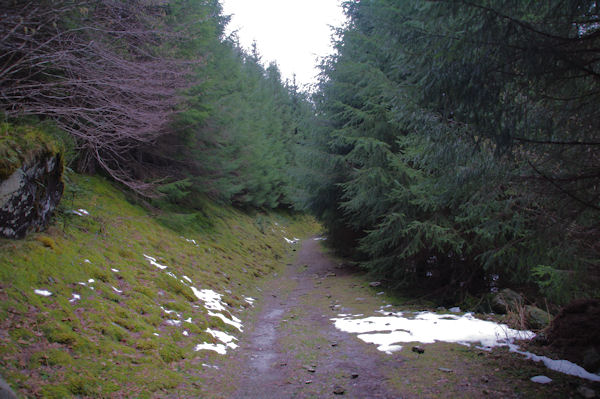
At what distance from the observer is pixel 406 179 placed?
950cm

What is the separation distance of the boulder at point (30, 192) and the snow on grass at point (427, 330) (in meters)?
5.82

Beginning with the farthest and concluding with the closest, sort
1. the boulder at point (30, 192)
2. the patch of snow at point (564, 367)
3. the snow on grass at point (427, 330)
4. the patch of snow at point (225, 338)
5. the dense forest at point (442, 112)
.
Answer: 1. the patch of snow at point (225, 338)
2. the snow on grass at point (427, 330)
3. the boulder at point (30, 192)
4. the patch of snow at point (564, 367)
5. the dense forest at point (442, 112)

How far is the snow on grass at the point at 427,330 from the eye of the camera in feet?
18.7

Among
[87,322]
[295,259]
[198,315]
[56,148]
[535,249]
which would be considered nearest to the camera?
[87,322]

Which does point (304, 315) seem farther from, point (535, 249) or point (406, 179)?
point (535, 249)

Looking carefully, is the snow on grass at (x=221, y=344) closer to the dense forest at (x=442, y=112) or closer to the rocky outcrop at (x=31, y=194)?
the rocky outcrop at (x=31, y=194)

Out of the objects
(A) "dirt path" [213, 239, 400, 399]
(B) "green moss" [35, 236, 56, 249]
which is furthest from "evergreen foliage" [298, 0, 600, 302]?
(B) "green moss" [35, 236, 56, 249]

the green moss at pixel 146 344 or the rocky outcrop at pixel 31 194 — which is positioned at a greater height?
the rocky outcrop at pixel 31 194

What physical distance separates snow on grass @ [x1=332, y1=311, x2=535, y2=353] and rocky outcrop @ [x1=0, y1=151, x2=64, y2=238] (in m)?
5.81

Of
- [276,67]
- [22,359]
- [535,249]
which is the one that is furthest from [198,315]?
[276,67]

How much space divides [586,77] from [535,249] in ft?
8.02

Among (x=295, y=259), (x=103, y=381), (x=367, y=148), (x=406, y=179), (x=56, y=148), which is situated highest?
(x=367, y=148)

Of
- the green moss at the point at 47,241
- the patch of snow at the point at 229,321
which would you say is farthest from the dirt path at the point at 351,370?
the green moss at the point at 47,241

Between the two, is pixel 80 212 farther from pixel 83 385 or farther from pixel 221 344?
pixel 83 385
